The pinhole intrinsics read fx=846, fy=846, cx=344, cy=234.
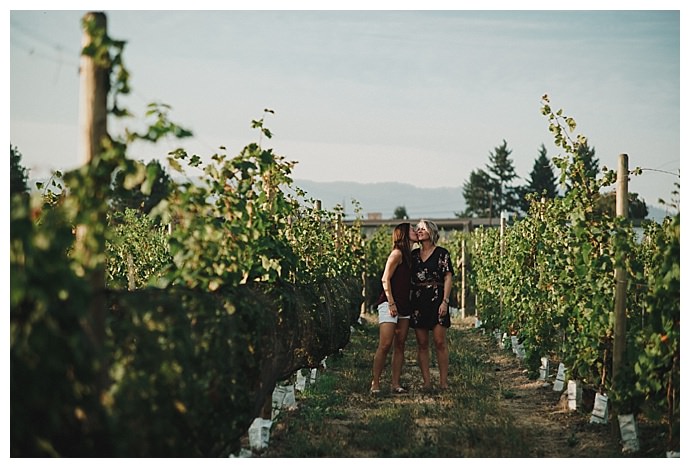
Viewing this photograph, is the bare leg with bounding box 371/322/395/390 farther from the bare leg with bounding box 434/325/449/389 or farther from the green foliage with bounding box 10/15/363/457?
the green foliage with bounding box 10/15/363/457

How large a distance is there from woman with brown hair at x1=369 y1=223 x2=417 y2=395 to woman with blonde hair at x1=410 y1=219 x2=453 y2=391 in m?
0.10

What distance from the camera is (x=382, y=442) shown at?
595cm

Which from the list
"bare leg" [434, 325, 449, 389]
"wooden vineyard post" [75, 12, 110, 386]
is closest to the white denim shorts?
"bare leg" [434, 325, 449, 389]

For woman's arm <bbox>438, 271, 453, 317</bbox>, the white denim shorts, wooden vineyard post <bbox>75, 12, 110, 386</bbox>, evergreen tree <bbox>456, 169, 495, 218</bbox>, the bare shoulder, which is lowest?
the white denim shorts

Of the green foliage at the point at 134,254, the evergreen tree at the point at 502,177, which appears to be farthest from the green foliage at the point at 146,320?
the evergreen tree at the point at 502,177

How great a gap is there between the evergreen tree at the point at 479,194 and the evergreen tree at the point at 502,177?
0.54 meters

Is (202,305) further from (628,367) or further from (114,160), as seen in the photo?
(628,367)

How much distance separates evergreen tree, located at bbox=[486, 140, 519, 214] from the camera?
3012 inches

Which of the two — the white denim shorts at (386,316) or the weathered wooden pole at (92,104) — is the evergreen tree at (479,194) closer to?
the white denim shorts at (386,316)

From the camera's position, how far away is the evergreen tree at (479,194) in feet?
255

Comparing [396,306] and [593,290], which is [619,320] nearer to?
[593,290]

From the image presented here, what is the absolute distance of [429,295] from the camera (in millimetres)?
8211

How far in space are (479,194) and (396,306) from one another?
233 feet

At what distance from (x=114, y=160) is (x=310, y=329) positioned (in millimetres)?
4120
